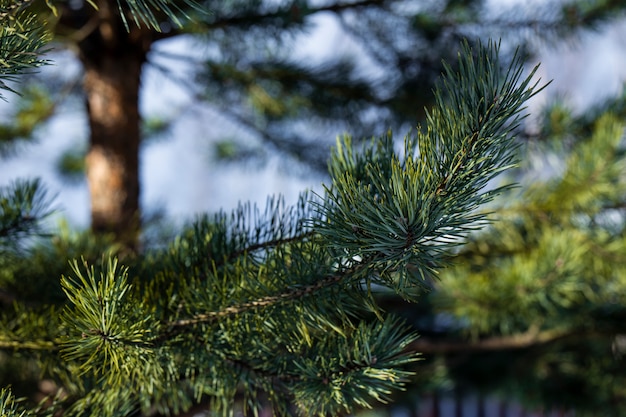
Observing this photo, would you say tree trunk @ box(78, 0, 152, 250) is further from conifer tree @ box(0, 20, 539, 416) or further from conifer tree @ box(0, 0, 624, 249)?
conifer tree @ box(0, 20, 539, 416)

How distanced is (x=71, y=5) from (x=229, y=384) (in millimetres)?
743

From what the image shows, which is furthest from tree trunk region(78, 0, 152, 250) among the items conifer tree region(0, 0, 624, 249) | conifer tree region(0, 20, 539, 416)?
conifer tree region(0, 20, 539, 416)

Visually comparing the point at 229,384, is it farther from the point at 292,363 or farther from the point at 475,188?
the point at 475,188

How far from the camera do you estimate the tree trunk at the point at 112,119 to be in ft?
2.90

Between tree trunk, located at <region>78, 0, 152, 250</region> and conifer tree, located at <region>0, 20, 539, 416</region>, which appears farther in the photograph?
tree trunk, located at <region>78, 0, 152, 250</region>

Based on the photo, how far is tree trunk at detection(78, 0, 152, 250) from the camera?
2.90 ft

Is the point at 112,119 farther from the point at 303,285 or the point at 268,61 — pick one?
the point at 303,285

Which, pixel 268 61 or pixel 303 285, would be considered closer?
pixel 303 285

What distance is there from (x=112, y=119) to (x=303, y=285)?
611 millimetres

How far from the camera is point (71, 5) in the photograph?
0.94 metres

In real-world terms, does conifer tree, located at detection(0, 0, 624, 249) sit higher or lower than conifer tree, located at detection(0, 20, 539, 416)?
higher

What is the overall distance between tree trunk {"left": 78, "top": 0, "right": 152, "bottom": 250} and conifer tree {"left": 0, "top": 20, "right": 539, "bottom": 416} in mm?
396

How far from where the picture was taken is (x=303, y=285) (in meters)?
0.38

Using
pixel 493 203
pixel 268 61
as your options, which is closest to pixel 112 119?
pixel 268 61
